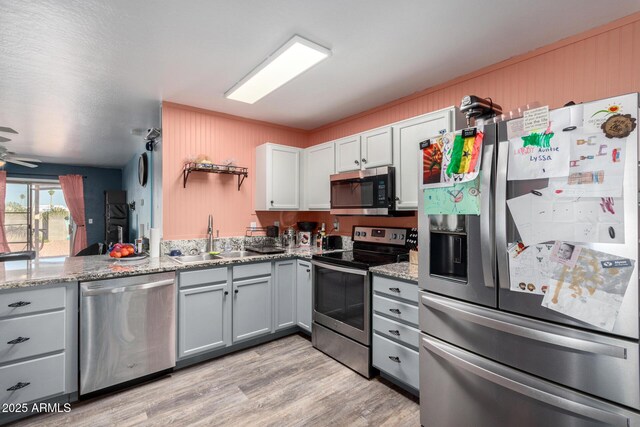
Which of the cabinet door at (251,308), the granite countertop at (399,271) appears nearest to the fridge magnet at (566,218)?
the granite countertop at (399,271)

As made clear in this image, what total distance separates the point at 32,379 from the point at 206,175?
219 centimetres

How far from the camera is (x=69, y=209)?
7.18 m

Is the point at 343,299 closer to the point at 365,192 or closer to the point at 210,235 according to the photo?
the point at 365,192

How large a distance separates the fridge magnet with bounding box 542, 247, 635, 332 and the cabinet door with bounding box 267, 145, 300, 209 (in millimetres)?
2815

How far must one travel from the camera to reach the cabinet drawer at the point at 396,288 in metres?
2.09

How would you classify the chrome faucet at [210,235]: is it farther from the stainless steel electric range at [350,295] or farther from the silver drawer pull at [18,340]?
the silver drawer pull at [18,340]

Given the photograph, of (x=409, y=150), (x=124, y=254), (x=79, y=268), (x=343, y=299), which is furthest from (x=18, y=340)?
(x=409, y=150)

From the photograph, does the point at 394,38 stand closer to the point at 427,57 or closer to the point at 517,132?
the point at 427,57

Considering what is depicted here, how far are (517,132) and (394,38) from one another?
1107 mm

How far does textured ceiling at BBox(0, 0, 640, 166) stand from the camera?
175 cm

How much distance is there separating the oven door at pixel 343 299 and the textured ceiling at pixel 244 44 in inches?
66.8

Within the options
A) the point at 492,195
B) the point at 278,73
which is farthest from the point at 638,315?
the point at 278,73

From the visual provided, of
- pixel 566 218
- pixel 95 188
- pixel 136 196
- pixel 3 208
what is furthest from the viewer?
pixel 95 188

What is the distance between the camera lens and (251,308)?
297 cm
